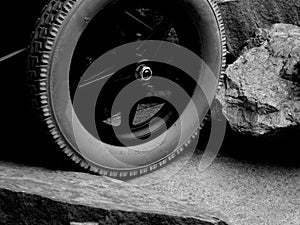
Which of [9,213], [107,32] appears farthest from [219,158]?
[9,213]

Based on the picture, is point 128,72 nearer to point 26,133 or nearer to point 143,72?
point 143,72

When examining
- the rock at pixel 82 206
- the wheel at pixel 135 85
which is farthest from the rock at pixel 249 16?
the rock at pixel 82 206

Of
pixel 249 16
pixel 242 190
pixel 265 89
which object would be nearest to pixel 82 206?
pixel 242 190

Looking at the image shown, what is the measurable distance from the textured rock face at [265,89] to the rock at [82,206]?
71 cm

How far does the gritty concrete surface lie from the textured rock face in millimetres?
194

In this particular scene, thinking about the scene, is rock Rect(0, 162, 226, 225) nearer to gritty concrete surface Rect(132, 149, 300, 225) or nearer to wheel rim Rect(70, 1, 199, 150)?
gritty concrete surface Rect(132, 149, 300, 225)

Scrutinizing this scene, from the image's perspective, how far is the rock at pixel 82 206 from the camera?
2.19 m

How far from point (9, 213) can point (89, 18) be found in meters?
0.91

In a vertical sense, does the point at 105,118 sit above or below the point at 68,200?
below

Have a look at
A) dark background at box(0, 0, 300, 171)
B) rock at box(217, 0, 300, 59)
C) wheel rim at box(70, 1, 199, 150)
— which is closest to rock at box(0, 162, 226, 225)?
dark background at box(0, 0, 300, 171)

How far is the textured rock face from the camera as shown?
9.83ft

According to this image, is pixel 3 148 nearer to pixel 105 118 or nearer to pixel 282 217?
pixel 105 118

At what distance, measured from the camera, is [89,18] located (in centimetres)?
272

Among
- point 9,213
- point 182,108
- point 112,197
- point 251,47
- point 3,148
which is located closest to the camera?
point 9,213
